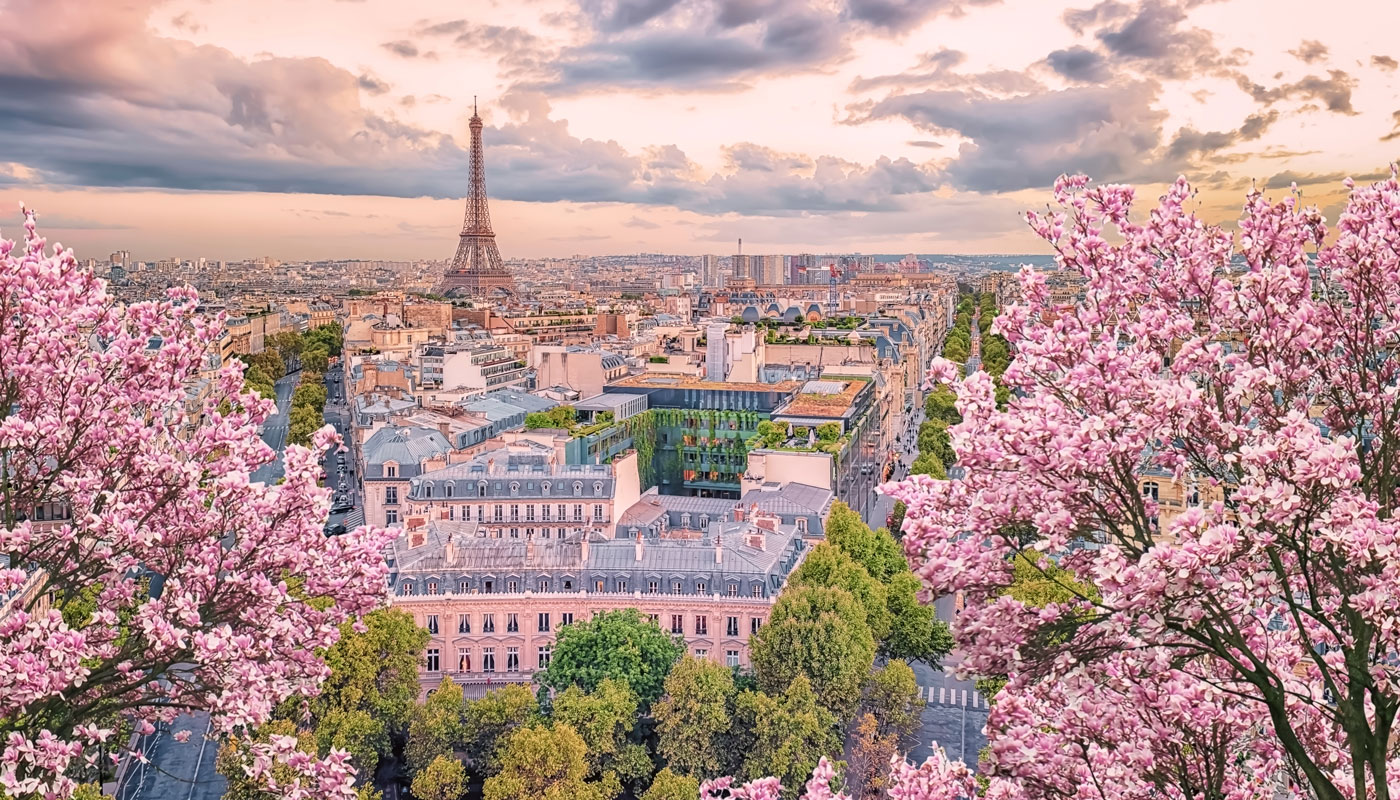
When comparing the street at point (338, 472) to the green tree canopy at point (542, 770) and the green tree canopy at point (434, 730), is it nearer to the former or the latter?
the green tree canopy at point (434, 730)

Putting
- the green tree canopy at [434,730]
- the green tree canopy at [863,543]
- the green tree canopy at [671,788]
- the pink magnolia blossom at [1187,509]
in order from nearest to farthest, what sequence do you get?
the pink magnolia blossom at [1187,509], the green tree canopy at [671,788], the green tree canopy at [434,730], the green tree canopy at [863,543]

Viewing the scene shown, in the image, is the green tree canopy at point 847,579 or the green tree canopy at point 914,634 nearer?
the green tree canopy at point 847,579

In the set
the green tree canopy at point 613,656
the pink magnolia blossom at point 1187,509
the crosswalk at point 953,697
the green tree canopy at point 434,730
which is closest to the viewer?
the pink magnolia blossom at point 1187,509

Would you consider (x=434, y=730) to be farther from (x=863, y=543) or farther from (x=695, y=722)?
(x=863, y=543)

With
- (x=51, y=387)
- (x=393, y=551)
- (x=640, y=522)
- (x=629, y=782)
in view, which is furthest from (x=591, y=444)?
(x=51, y=387)

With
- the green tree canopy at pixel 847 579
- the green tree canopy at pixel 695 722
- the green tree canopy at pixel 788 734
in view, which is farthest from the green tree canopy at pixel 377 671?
the green tree canopy at pixel 847 579
